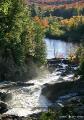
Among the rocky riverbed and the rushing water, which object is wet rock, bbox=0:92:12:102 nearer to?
the rocky riverbed

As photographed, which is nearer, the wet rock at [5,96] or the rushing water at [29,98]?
the rushing water at [29,98]

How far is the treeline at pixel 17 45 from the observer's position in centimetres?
9706

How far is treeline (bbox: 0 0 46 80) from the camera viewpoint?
9706 cm

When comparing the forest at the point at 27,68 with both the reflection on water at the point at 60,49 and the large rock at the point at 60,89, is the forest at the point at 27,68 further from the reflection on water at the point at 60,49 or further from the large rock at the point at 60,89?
the reflection on water at the point at 60,49

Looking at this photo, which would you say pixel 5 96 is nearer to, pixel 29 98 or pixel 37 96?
pixel 29 98

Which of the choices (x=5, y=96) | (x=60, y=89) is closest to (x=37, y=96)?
(x=60, y=89)

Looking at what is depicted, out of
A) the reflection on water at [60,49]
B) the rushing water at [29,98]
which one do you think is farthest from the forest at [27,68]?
the reflection on water at [60,49]

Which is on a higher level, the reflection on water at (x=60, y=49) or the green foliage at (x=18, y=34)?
the green foliage at (x=18, y=34)

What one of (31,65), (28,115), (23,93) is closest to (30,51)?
(31,65)

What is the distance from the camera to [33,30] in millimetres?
112250

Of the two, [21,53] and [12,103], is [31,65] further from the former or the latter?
[12,103]

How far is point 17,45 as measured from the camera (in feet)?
330

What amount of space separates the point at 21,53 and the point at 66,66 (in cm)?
2173

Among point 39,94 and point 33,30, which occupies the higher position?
point 33,30
